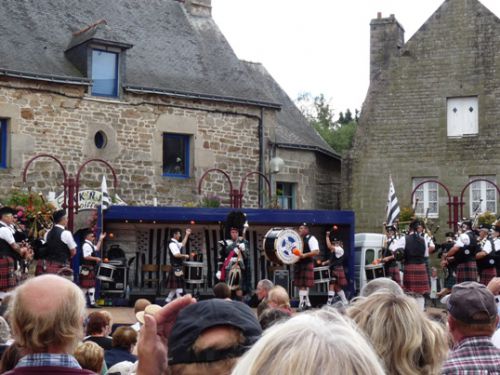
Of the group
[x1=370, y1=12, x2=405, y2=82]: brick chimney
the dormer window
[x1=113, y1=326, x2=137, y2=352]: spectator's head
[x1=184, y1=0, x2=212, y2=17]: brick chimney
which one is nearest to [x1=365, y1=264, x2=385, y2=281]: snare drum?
the dormer window

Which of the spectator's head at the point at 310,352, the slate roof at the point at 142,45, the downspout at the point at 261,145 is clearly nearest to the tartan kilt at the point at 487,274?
the downspout at the point at 261,145

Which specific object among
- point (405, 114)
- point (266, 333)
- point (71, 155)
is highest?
point (405, 114)

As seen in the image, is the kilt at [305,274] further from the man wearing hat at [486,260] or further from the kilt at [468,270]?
the man wearing hat at [486,260]

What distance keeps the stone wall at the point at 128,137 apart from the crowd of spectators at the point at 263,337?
1396cm

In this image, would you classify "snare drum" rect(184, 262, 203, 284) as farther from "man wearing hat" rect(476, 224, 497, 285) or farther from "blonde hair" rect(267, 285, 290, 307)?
"blonde hair" rect(267, 285, 290, 307)

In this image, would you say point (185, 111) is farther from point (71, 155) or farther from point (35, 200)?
point (35, 200)

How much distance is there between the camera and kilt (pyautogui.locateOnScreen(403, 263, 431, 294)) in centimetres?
1541

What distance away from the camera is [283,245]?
16.2m

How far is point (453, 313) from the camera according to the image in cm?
386

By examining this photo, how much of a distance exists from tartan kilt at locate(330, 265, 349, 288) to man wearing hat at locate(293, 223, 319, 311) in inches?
41.8

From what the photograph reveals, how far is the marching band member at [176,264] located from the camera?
16656 mm

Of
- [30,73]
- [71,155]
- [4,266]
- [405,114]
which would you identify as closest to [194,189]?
[71,155]

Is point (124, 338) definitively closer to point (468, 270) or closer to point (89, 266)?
point (89, 266)

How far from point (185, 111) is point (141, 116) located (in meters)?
1.15
